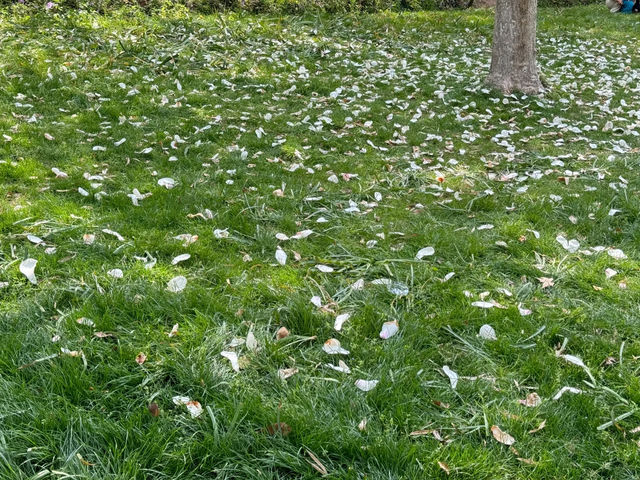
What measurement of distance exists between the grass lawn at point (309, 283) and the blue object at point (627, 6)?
28.0ft

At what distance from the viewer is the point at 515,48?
6863mm

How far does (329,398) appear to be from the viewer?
2029 millimetres

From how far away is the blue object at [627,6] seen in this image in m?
12.6

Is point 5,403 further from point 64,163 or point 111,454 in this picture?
point 64,163

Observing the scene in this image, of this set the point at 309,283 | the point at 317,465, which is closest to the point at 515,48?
the point at 309,283

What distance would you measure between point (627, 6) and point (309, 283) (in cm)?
1400

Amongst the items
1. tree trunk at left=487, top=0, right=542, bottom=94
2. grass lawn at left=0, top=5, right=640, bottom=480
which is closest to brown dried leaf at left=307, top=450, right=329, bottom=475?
grass lawn at left=0, top=5, right=640, bottom=480

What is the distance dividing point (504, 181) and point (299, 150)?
6.51 ft

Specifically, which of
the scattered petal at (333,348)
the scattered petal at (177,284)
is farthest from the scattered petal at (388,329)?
the scattered petal at (177,284)

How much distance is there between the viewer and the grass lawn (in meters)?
1.82

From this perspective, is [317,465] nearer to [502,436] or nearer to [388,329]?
[502,436]

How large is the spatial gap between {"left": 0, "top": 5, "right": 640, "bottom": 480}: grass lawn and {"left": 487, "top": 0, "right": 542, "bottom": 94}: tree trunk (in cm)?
57

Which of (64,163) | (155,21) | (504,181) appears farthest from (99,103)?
(504,181)

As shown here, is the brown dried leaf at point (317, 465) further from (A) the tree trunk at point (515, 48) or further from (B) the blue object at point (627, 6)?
(B) the blue object at point (627, 6)
